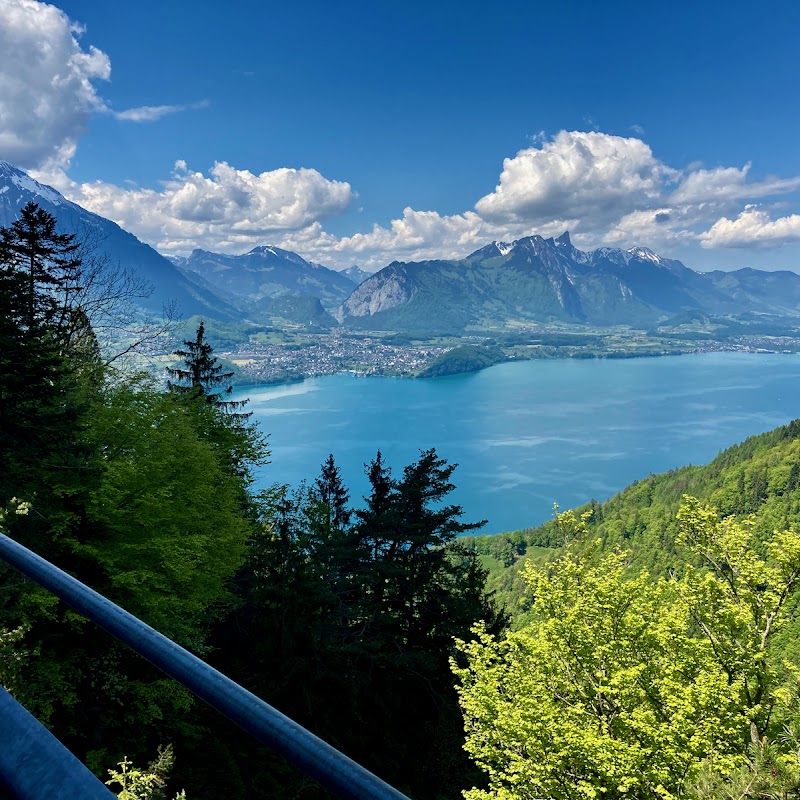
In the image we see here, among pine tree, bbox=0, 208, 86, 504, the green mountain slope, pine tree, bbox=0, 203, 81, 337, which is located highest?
pine tree, bbox=0, 203, 81, 337

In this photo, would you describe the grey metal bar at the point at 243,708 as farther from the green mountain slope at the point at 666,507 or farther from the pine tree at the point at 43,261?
the green mountain slope at the point at 666,507

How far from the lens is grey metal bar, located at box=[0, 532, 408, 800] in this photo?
77cm

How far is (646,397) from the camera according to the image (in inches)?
7549

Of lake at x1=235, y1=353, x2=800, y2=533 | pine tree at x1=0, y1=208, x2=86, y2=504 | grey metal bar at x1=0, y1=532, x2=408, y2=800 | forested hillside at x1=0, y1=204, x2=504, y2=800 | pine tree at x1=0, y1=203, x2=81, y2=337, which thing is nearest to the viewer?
grey metal bar at x1=0, y1=532, x2=408, y2=800

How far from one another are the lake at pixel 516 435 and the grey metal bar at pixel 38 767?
70.2 meters

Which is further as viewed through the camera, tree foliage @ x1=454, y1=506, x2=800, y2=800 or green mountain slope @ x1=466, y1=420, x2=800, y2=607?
green mountain slope @ x1=466, y1=420, x2=800, y2=607

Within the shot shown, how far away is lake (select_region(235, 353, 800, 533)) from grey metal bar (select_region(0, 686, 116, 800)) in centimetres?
7016

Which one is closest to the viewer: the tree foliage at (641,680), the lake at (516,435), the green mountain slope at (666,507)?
the tree foliage at (641,680)

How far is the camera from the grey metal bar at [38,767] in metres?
0.56

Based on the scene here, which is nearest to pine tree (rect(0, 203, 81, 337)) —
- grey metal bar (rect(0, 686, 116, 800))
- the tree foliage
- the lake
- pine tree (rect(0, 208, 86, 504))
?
pine tree (rect(0, 208, 86, 504))

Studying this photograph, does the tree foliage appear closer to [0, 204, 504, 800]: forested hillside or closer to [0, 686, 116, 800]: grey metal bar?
[0, 204, 504, 800]: forested hillside

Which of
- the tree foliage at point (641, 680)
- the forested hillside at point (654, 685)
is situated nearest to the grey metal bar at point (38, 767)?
the forested hillside at point (654, 685)

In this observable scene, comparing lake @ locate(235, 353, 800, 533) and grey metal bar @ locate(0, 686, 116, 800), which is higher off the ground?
grey metal bar @ locate(0, 686, 116, 800)

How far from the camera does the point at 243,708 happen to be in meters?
0.92
